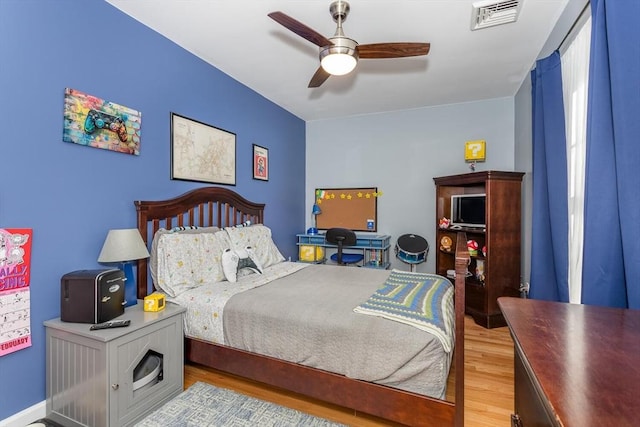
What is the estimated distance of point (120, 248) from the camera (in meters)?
1.92

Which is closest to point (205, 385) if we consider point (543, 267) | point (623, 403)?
point (623, 403)

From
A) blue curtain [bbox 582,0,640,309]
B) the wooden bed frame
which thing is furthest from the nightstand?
blue curtain [bbox 582,0,640,309]

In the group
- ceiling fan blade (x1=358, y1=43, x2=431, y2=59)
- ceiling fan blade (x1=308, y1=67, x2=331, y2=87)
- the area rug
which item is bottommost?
the area rug

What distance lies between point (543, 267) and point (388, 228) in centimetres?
217

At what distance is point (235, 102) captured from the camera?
3324mm

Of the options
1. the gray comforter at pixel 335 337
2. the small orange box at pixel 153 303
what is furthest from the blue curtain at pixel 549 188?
the small orange box at pixel 153 303

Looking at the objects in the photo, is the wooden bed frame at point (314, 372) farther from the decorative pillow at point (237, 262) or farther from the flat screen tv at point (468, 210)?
the flat screen tv at point (468, 210)

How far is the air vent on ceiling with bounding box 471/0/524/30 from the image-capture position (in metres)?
2.08

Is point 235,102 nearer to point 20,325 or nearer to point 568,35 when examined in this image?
point 20,325

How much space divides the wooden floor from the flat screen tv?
138cm

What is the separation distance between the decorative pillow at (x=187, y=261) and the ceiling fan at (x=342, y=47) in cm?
171

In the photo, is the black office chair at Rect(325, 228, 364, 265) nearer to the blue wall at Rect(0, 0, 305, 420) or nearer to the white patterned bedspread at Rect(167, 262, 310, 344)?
the white patterned bedspread at Rect(167, 262, 310, 344)

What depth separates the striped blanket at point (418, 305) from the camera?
5.27ft

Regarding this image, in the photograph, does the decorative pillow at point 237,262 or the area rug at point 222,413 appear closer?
the area rug at point 222,413
